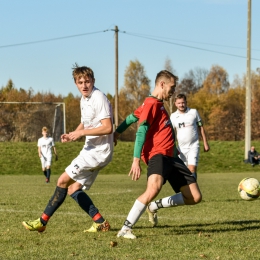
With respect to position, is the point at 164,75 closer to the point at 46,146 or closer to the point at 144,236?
the point at 144,236

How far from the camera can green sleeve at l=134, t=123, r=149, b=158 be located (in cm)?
673

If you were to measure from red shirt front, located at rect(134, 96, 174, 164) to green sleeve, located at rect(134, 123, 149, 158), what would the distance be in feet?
0.40

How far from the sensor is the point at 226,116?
80.4m

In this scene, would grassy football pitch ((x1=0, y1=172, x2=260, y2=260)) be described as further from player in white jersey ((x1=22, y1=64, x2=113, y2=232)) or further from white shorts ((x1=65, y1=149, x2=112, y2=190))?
white shorts ((x1=65, y1=149, x2=112, y2=190))

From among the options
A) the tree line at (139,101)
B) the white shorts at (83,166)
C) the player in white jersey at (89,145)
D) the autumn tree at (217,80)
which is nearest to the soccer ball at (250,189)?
the player in white jersey at (89,145)

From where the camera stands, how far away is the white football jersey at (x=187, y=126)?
12305 millimetres

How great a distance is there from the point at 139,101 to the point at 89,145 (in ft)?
276

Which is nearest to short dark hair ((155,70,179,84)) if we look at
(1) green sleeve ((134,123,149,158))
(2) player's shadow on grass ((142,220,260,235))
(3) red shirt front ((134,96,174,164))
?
(3) red shirt front ((134,96,174,164))

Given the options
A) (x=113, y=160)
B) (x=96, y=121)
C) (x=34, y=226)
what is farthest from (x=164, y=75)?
(x=113, y=160)

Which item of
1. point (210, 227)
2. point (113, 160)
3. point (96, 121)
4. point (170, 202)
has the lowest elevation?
point (113, 160)

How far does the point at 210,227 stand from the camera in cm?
809

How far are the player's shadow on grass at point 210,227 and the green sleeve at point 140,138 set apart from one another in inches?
50.3

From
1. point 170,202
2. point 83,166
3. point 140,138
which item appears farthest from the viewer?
point 170,202

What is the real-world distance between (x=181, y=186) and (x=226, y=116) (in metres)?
73.8
